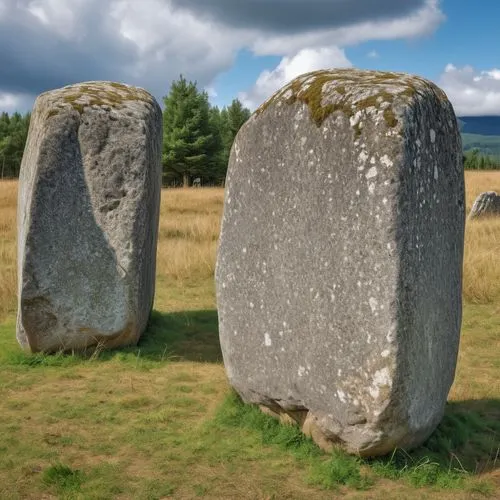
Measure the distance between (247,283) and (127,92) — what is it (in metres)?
3.29

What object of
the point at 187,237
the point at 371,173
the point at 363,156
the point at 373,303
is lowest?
the point at 187,237

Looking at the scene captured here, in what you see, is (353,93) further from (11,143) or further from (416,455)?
(11,143)

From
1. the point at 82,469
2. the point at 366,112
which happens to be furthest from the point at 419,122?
the point at 82,469

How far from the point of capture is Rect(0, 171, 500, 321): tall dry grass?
990 centimetres

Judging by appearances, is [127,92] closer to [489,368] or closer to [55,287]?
[55,287]

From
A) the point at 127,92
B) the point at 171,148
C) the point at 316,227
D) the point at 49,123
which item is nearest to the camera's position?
the point at 316,227

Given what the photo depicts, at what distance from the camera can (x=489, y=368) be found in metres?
7.09

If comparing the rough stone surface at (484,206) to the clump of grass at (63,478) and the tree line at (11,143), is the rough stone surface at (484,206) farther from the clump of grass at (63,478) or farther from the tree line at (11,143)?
the tree line at (11,143)

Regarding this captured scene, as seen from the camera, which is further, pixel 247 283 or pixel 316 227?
pixel 247 283

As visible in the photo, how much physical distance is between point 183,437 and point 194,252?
7087 mm

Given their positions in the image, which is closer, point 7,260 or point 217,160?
point 7,260

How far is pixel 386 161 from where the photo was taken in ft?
13.4

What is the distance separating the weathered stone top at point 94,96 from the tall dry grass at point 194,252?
3.20 metres

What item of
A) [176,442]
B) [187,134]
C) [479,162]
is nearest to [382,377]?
[176,442]
